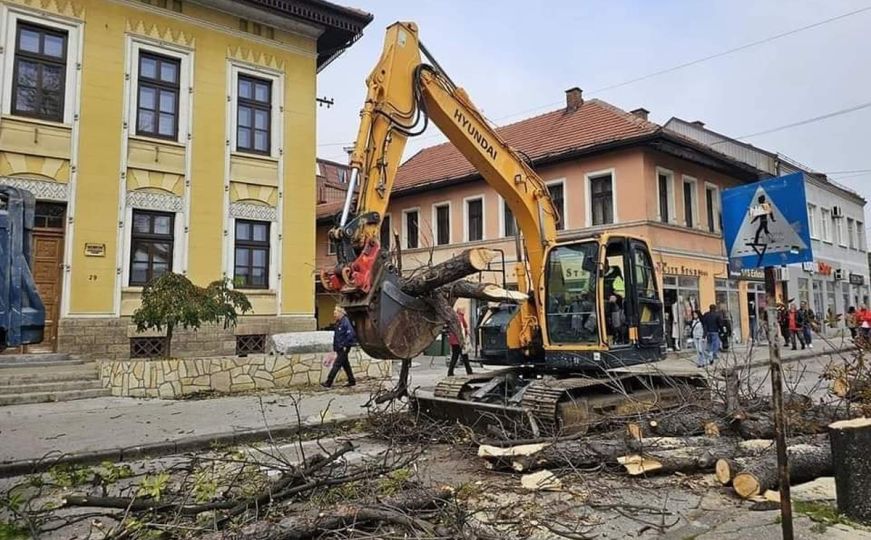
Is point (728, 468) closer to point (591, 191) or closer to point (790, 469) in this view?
point (790, 469)

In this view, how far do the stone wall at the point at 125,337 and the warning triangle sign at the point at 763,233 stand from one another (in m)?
13.0

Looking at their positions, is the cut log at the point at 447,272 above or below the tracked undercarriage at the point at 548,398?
above

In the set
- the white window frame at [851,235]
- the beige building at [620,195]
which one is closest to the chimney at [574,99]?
the beige building at [620,195]

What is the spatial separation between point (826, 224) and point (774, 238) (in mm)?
34193

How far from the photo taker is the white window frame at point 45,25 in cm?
1292

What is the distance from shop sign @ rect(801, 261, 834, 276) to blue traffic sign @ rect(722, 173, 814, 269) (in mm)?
29332

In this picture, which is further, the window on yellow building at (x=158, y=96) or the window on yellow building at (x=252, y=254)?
the window on yellow building at (x=252, y=254)

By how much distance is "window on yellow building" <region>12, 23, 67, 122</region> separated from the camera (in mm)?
13180

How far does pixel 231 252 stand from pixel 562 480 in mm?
12018

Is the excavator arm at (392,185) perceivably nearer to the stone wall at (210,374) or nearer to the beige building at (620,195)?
the stone wall at (210,374)

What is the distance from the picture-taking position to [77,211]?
44.4 ft

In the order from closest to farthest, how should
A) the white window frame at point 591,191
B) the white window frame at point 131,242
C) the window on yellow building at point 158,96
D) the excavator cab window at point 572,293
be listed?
the excavator cab window at point 572,293 < the white window frame at point 131,242 < the window on yellow building at point 158,96 < the white window frame at point 591,191

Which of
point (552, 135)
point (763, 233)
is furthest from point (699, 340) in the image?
point (763, 233)

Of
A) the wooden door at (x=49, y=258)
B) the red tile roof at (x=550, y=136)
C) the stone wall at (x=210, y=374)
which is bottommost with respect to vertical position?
the stone wall at (x=210, y=374)
